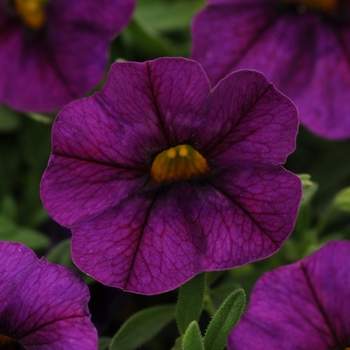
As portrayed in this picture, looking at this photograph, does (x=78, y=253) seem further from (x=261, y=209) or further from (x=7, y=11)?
(x=7, y=11)

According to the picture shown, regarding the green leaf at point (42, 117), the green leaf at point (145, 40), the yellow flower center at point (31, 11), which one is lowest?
the green leaf at point (42, 117)

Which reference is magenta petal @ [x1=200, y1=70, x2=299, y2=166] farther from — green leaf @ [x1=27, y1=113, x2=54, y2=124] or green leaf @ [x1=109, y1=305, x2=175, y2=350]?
green leaf @ [x1=27, y1=113, x2=54, y2=124]

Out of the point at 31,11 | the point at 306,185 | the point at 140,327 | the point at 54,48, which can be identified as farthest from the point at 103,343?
the point at 31,11

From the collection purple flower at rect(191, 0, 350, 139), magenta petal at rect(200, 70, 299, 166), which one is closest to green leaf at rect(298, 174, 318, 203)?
magenta petal at rect(200, 70, 299, 166)

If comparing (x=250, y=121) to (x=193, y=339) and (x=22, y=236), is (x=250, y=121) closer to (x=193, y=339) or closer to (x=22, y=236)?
(x=193, y=339)

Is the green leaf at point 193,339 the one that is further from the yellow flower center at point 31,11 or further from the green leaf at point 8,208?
the yellow flower center at point 31,11

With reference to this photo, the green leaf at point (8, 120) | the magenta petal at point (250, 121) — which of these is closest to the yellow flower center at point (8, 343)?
the magenta petal at point (250, 121)
